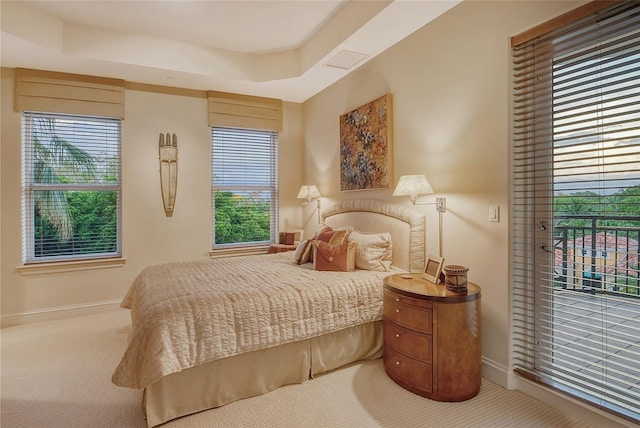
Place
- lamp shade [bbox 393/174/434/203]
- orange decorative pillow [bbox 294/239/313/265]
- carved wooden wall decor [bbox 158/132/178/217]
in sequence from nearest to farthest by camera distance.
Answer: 1. lamp shade [bbox 393/174/434/203]
2. orange decorative pillow [bbox 294/239/313/265]
3. carved wooden wall decor [bbox 158/132/178/217]

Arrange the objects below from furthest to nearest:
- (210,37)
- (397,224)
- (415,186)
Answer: (210,37) → (397,224) → (415,186)

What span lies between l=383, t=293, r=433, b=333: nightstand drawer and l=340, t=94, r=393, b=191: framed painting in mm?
1374

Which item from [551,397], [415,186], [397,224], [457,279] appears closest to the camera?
[551,397]

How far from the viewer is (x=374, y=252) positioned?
309 centimetres

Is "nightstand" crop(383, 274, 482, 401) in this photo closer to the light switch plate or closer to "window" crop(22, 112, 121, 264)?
the light switch plate

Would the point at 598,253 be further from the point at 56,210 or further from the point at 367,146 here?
the point at 56,210

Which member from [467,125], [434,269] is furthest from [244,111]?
[434,269]

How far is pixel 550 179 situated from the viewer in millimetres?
2158

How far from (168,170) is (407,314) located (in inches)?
144

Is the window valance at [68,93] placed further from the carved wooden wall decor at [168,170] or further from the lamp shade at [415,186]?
the lamp shade at [415,186]

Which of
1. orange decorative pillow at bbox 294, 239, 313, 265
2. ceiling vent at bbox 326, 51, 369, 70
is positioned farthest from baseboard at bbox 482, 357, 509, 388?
ceiling vent at bbox 326, 51, 369, 70

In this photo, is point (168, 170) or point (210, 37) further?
point (168, 170)

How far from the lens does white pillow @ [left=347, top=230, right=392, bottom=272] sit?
306 centimetres

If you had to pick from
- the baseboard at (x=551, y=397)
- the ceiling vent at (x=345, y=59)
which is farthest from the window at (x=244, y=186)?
the baseboard at (x=551, y=397)
